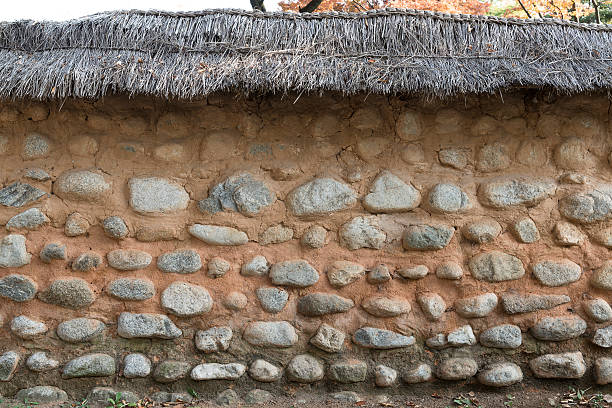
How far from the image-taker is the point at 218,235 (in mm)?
3156

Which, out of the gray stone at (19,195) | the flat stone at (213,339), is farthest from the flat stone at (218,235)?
the gray stone at (19,195)

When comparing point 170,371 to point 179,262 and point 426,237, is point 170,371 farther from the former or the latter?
point 426,237

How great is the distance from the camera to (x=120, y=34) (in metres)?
3.20

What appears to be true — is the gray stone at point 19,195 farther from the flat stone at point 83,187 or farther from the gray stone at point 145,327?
the gray stone at point 145,327

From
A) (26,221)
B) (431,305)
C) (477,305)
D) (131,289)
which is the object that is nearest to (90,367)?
(131,289)

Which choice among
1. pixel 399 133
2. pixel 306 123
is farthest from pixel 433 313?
pixel 306 123

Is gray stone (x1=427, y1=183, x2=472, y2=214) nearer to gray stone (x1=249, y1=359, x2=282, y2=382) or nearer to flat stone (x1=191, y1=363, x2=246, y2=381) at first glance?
gray stone (x1=249, y1=359, x2=282, y2=382)

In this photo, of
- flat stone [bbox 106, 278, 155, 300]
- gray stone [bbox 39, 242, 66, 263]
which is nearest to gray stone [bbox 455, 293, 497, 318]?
flat stone [bbox 106, 278, 155, 300]

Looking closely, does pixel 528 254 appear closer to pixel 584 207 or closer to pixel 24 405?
pixel 584 207

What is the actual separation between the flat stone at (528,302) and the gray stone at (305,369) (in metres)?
1.07

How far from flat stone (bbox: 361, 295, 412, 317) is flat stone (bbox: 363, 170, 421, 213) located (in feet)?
1.58

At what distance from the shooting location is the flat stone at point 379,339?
3109 mm

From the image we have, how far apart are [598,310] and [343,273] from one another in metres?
1.42

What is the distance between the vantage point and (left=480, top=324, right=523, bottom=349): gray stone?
3143 millimetres
